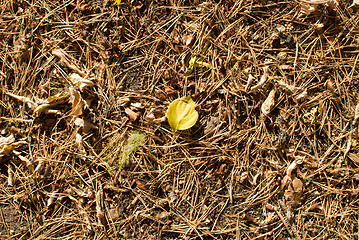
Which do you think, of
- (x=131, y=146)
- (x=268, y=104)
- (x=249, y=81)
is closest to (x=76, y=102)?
(x=131, y=146)

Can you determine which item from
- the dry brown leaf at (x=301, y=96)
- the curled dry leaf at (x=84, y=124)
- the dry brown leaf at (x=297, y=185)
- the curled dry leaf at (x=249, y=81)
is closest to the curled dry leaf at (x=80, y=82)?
the curled dry leaf at (x=84, y=124)

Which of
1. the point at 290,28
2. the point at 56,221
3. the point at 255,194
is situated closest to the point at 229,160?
the point at 255,194

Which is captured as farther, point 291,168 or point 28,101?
point 28,101

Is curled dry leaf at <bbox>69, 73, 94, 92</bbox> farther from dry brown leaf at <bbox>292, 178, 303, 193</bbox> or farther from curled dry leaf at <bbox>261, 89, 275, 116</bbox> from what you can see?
dry brown leaf at <bbox>292, 178, 303, 193</bbox>

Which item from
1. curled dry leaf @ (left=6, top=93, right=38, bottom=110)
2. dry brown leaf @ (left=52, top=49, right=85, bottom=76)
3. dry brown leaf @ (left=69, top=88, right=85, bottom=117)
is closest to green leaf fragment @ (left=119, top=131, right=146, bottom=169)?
dry brown leaf @ (left=69, top=88, right=85, bottom=117)

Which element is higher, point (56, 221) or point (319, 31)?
point (319, 31)

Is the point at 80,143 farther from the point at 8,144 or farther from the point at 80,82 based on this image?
Answer: the point at 8,144

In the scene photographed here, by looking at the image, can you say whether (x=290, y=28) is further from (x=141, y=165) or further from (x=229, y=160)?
(x=141, y=165)
